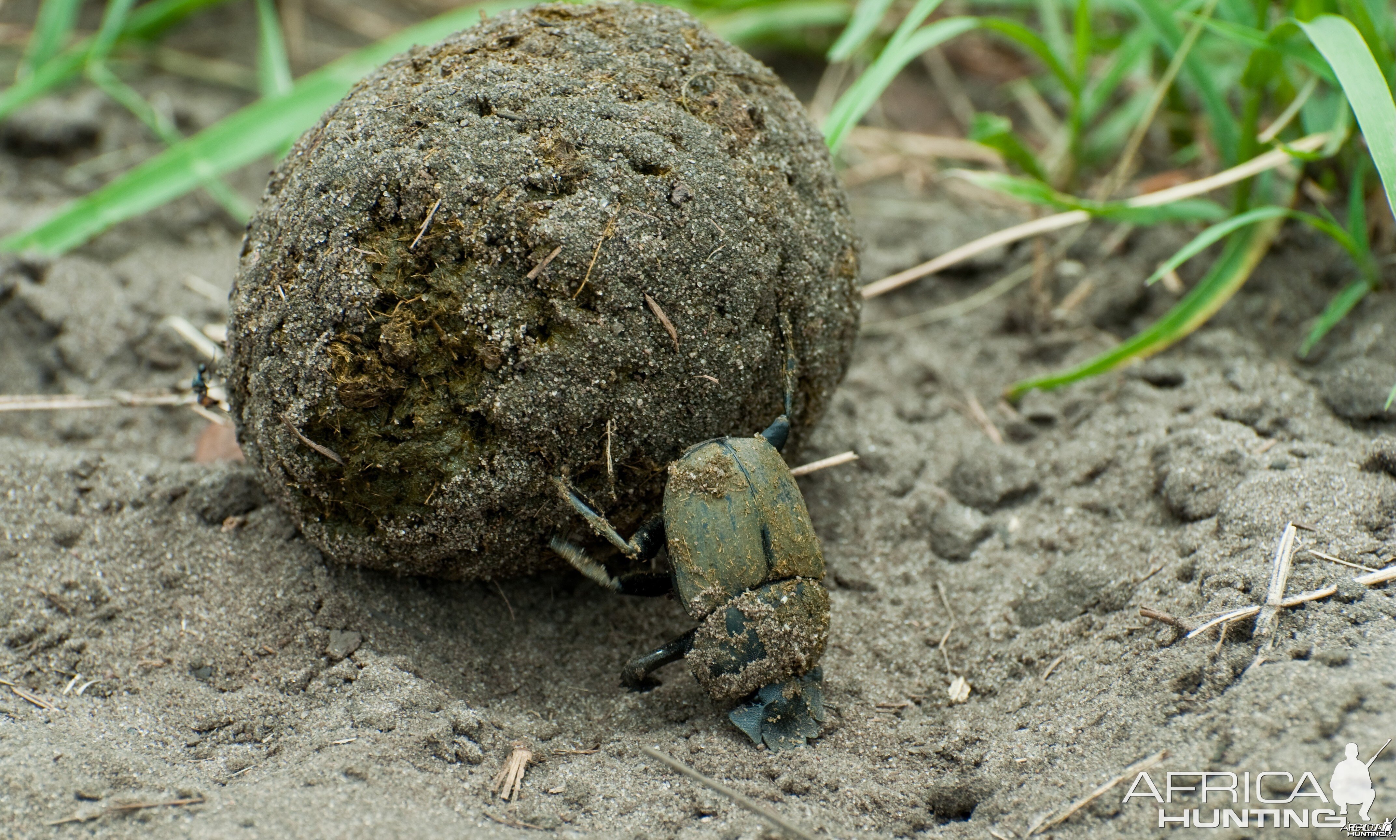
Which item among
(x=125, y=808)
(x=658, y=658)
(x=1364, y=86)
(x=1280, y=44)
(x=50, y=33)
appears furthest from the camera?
(x=50, y=33)

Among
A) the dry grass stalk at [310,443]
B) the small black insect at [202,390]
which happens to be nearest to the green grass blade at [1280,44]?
the dry grass stalk at [310,443]

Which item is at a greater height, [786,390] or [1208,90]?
[1208,90]

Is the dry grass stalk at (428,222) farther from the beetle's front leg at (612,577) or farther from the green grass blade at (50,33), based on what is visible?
the green grass blade at (50,33)

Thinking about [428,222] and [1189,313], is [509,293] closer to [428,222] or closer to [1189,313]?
[428,222]

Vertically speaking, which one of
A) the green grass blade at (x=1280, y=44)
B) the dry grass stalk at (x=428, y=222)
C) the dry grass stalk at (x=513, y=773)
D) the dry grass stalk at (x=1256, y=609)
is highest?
the green grass blade at (x=1280, y=44)

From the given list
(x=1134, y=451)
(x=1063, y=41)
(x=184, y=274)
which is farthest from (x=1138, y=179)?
(x=184, y=274)

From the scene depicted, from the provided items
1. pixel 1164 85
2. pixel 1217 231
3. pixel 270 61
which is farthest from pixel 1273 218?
pixel 270 61

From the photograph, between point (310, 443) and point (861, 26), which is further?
point (861, 26)

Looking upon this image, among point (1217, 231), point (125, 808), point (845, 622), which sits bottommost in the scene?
point (845, 622)

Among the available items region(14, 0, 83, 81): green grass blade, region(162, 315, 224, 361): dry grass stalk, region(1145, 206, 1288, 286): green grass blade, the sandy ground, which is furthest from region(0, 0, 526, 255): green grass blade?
region(1145, 206, 1288, 286): green grass blade
